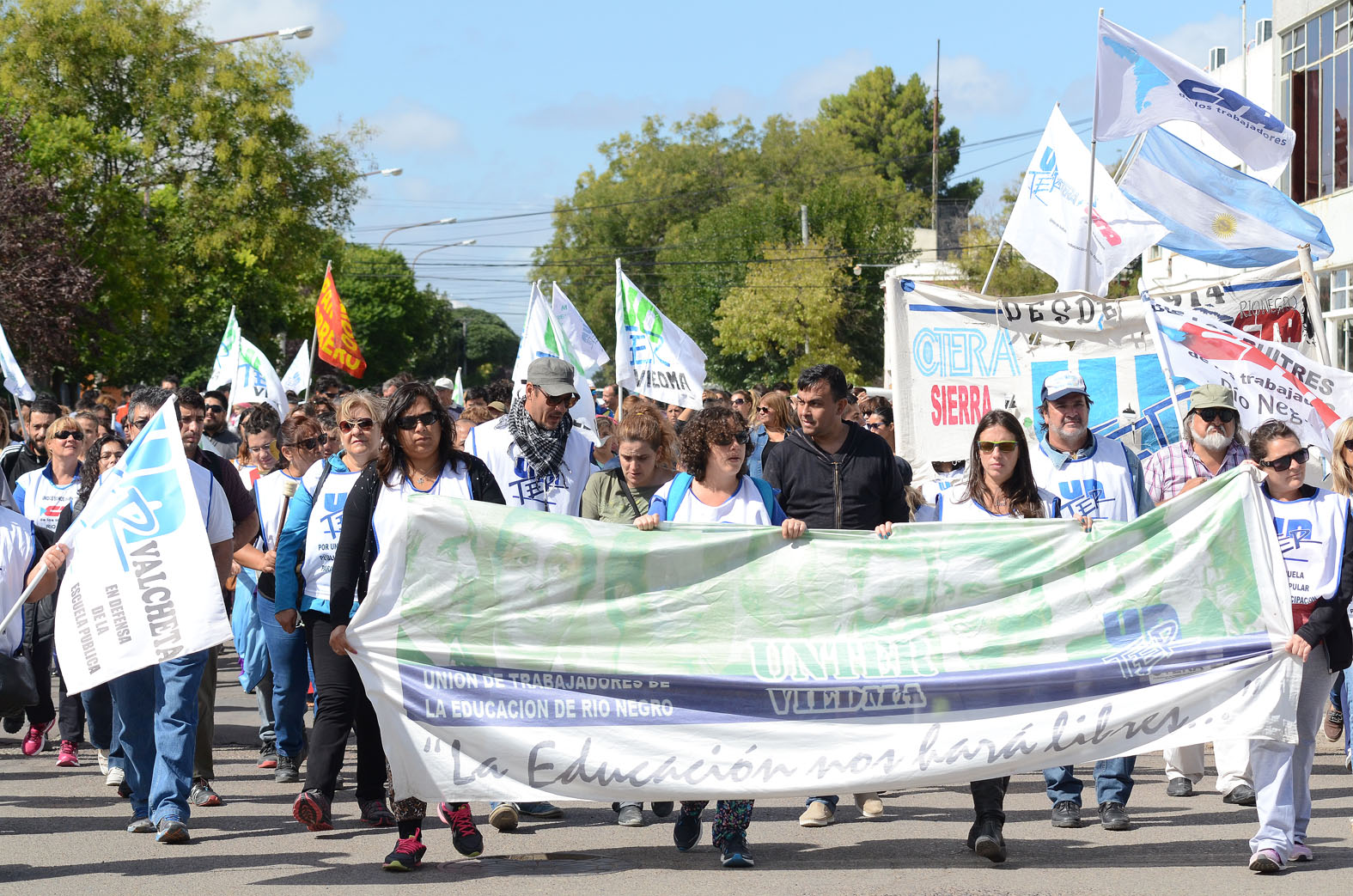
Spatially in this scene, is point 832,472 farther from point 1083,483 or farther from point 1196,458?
point 1196,458

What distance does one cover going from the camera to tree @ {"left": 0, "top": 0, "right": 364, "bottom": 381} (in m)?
37.7

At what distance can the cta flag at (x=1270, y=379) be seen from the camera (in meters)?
8.30

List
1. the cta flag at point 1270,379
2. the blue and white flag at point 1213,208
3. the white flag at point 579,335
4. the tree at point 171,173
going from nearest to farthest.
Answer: the cta flag at point 1270,379
the blue and white flag at point 1213,208
the white flag at point 579,335
the tree at point 171,173

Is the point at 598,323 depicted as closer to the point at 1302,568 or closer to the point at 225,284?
the point at 225,284

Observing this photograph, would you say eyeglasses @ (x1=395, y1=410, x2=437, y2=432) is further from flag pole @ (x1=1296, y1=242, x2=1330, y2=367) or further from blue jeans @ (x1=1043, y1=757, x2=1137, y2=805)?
flag pole @ (x1=1296, y1=242, x2=1330, y2=367)

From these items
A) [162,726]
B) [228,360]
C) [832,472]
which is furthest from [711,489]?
[228,360]

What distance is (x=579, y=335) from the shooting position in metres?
16.0

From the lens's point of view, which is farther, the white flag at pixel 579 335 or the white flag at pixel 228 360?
the white flag at pixel 228 360

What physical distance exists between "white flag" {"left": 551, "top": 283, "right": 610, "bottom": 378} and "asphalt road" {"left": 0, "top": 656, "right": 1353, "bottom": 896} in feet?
27.1

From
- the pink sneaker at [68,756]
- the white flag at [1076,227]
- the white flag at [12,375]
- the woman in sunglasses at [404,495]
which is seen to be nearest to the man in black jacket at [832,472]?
the woman in sunglasses at [404,495]

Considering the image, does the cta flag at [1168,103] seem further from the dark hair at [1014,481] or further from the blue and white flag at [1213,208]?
the dark hair at [1014,481]

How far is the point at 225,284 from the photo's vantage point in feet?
152

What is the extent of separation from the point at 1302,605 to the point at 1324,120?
68.2 ft

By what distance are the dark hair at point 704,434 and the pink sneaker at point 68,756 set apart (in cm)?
438
